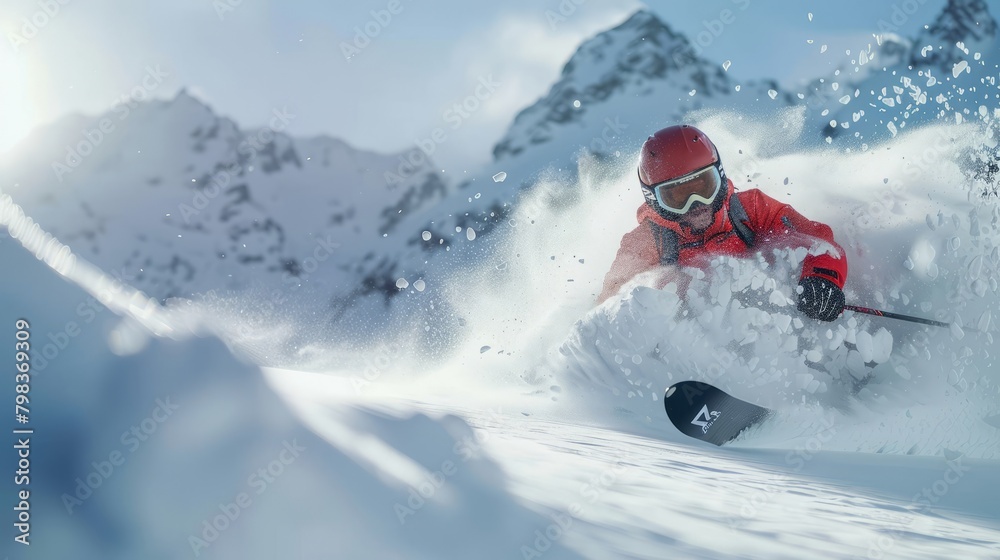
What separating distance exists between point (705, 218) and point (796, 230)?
2.62 feet

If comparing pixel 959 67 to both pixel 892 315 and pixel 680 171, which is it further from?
pixel 680 171

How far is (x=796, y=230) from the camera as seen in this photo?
5496 mm

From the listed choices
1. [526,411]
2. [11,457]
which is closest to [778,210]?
[526,411]

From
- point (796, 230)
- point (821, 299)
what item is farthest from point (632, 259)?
point (821, 299)

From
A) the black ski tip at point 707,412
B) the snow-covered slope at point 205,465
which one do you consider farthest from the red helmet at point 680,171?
the snow-covered slope at point 205,465

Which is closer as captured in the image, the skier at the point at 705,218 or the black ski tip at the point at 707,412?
the black ski tip at the point at 707,412

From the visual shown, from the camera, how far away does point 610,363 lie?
5457mm

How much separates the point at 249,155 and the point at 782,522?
10045cm

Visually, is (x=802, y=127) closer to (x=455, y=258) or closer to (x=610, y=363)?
(x=610, y=363)

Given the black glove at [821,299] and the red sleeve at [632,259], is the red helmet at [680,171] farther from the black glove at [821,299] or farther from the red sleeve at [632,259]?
the black glove at [821,299]

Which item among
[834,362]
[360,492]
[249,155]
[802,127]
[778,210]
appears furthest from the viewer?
[249,155]

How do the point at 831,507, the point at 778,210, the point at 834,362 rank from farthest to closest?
the point at 778,210
the point at 834,362
the point at 831,507

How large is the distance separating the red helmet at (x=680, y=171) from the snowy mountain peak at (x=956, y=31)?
79.6m

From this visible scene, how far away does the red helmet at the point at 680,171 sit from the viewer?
536 cm
